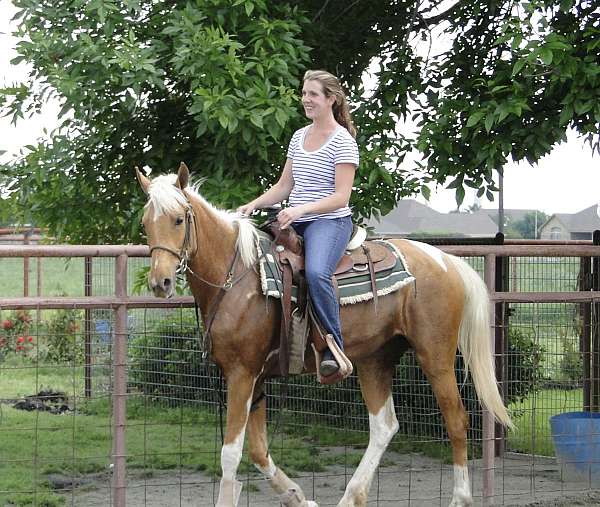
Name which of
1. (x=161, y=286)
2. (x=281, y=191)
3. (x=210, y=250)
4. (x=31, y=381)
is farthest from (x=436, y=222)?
(x=161, y=286)

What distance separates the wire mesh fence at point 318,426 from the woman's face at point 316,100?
2.22 m

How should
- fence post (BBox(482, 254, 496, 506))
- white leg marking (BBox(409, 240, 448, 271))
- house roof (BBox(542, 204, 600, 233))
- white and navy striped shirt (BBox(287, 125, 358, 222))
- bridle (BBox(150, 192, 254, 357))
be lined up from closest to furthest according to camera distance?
bridle (BBox(150, 192, 254, 357)), white and navy striped shirt (BBox(287, 125, 358, 222)), white leg marking (BBox(409, 240, 448, 271)), fence post (BBox(482, 254, 496, 506)), house roof (BBox(542, 204, 600, 233))

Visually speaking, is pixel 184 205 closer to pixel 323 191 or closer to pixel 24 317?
pixel 323 191

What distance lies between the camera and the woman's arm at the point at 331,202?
5.68m

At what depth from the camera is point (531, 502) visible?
7.21 meters

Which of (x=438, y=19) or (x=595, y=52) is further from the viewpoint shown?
(x=438, y=19)

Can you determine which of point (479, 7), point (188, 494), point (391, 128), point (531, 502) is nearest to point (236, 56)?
point (391, 128)

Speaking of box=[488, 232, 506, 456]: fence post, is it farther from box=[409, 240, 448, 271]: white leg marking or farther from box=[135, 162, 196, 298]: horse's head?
box=[135, 162, 196, 298]: horse's head

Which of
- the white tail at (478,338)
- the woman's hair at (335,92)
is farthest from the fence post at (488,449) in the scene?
the woman's hair at (335,92)

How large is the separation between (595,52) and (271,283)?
3365mm

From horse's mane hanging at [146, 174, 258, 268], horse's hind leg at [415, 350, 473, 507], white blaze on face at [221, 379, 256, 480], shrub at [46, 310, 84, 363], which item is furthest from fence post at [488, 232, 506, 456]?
shrub at [46, 310, 84, 363]

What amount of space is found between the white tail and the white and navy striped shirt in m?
1.03

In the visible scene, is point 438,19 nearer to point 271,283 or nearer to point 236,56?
point 236,56

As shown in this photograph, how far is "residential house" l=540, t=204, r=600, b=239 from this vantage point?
33.6 metres
